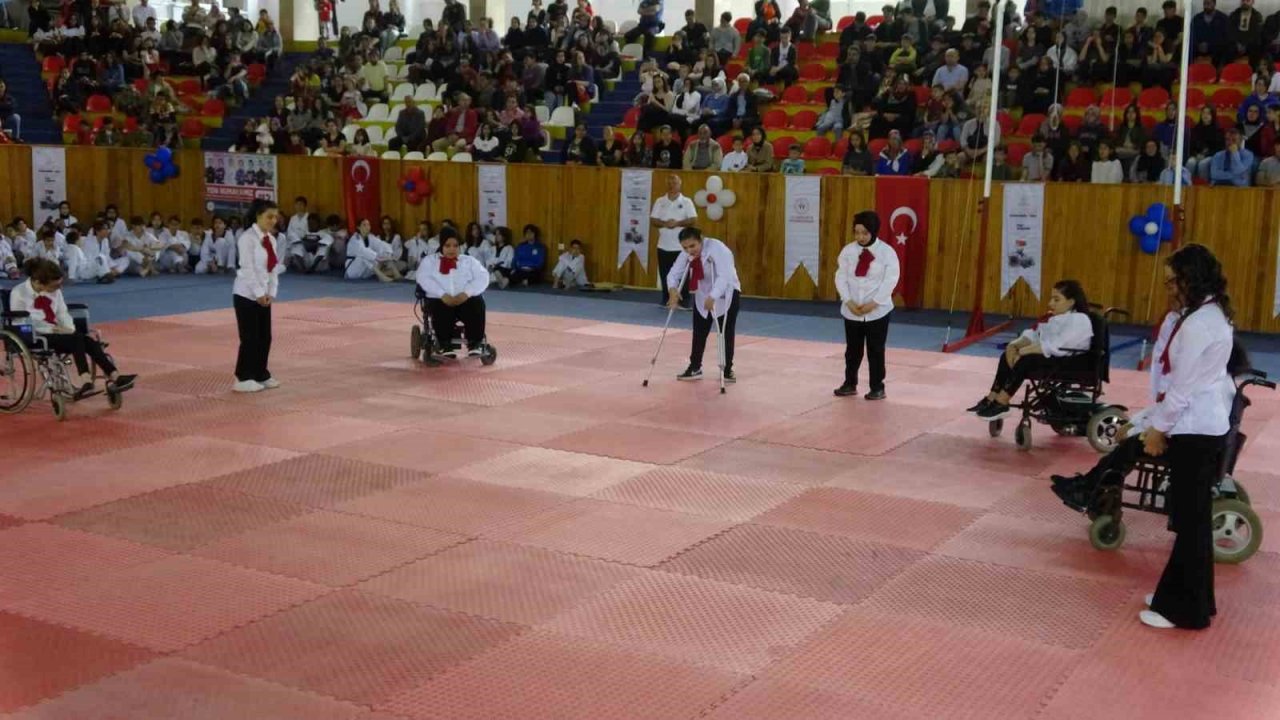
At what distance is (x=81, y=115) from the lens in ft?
86.7

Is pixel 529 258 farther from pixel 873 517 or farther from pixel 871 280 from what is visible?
pixel 873 517

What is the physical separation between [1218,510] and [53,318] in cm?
846

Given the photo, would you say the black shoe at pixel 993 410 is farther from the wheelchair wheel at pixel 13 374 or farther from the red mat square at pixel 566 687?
the wheelchair wheel at pixel 13 374

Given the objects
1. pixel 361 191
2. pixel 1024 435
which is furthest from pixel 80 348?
pixel 361 191

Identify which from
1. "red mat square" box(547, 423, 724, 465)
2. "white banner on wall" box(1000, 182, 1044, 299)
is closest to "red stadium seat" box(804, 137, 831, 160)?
"white banner on wall" box(1000, 182, 1044, 299)

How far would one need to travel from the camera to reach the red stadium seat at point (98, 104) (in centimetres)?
2675

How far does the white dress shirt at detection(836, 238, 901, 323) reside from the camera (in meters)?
11.1

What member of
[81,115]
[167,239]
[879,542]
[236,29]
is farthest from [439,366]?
[236,29]

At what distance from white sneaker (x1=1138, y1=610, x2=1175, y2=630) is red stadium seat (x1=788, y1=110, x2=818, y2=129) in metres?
16.3

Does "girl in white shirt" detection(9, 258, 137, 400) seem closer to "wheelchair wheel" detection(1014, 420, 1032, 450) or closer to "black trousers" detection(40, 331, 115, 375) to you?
"black trousers" detection(40, 331, 115, 375)

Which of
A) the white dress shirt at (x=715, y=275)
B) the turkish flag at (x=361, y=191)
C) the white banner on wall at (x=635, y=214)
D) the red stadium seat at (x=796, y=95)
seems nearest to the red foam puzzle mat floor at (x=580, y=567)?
the white dress shirt at (x=715, y=275)

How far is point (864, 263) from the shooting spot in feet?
36.6

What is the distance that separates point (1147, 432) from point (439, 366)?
8063 mm

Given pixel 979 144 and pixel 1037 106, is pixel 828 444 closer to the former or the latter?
pixel 979 144
